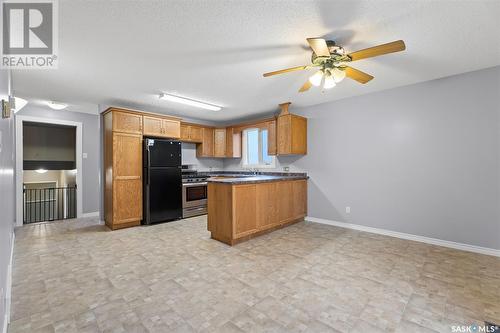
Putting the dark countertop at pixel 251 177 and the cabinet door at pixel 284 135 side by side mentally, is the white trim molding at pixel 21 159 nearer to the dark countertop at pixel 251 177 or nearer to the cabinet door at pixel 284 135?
the dark countertop at pixel 251 177

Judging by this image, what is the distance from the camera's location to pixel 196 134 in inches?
232

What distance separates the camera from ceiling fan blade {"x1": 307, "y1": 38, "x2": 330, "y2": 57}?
1846 mm

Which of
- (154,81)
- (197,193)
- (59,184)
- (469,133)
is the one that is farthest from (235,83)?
(59,184)

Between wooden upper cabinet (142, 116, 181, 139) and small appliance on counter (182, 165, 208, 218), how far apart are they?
1.07 meters

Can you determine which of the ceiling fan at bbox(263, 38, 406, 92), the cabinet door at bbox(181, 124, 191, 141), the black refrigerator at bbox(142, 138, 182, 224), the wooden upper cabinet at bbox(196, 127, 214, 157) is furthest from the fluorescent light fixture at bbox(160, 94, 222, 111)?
the ceiling fan at bbox(263, 38, 406, 92)

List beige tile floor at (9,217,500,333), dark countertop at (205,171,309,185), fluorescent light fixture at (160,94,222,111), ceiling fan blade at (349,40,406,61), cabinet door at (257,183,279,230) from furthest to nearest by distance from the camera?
fluorescent light fixture at (160,94,222,111), cabinet door at (257,183,279,230), dark countertop at (205,171,309,185), ceiling fan blade at (349,40,406,61), beige tile floor at (9,217,500,333)

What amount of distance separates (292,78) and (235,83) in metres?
0.86

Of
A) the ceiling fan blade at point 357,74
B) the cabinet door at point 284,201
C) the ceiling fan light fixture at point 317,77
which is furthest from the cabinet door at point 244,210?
the ceiling fan blade at point 357,74

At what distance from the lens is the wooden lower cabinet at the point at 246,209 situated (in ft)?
11.0

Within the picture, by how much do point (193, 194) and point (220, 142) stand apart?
177 cm

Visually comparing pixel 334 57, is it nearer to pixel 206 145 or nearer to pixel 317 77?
pixel 317 77

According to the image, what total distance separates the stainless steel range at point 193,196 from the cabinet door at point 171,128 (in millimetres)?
1019

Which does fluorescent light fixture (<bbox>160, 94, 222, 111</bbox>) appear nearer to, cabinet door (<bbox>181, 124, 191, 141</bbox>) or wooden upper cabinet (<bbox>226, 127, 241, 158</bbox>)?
cabinet door (<bbox>181, 124, 191, 141</bbox>)

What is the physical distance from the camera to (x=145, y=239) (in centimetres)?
361
